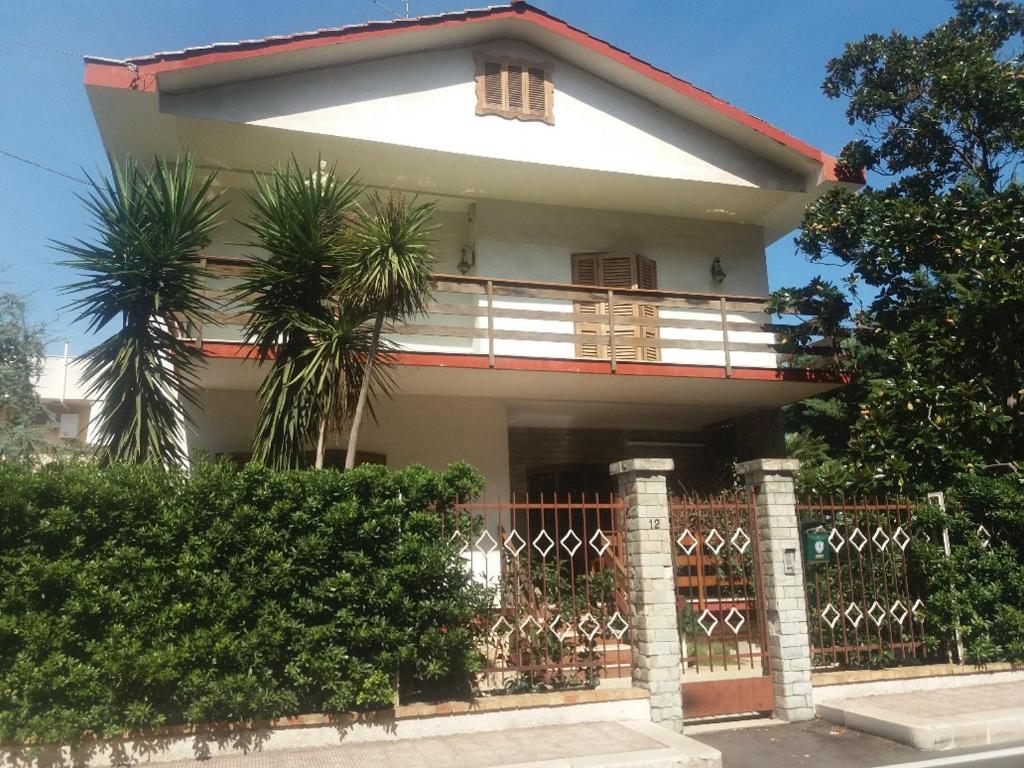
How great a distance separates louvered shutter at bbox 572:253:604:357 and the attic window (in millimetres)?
2370

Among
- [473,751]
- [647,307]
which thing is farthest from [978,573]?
[473,751]

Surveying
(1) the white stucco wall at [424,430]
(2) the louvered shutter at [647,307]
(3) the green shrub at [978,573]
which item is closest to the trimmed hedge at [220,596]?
(1) the white stucco wall at [424,430]

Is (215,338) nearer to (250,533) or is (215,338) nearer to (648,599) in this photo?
(250,533)

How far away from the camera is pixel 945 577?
9.37 m

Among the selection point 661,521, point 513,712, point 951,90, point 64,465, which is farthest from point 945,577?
point 64,465

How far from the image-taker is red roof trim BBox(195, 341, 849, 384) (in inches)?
406

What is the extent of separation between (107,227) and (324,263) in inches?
86.7

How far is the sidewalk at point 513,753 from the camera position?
650 centimetres

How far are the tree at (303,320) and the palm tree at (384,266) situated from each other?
0.17 meters

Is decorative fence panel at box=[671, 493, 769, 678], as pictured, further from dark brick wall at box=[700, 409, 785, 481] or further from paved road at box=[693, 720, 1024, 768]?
dark brick wall at box=[700, 409, 785, 481]

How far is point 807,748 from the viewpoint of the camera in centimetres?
744

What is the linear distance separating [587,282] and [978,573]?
723 cm

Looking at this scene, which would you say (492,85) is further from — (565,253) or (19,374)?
(19,374)

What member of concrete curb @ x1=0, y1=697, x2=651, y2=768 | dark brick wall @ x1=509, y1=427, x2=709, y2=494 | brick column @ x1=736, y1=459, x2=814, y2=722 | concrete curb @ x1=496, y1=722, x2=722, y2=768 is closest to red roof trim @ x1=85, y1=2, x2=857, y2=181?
dark brick wall @ x1=509, y1=427, x2=709, y2=494
